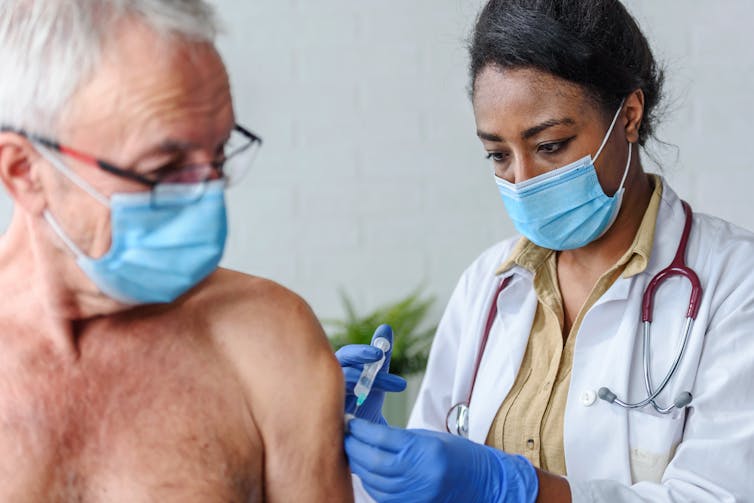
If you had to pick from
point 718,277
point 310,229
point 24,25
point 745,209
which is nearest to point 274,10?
point 310,229

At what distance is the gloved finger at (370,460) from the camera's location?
126 cm

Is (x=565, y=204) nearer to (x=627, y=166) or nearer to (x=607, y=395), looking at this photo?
(x=627, y=166)

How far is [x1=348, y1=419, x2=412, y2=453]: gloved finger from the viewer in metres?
1.27

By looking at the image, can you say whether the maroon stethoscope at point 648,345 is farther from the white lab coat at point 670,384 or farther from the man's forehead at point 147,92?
the man's forehead at point 147,92

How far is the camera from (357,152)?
3289mm

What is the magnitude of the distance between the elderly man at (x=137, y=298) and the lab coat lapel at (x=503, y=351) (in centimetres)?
56

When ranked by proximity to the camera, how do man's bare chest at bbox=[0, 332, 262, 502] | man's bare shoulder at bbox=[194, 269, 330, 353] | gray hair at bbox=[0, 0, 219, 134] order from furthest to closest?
man's bare shoulder at bbox=[194, 269, 330, 353]
man's bare chest at bbox=[0, 332, 262, 502]
gray hair at bbox=[0, 0, 219, 134]

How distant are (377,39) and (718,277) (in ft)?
6.38

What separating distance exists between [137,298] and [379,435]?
1.34 feet

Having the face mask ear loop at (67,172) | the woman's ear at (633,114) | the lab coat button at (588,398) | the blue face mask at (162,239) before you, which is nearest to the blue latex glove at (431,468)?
the lab coat button at (588,398)

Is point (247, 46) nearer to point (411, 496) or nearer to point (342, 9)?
point (342, 9)

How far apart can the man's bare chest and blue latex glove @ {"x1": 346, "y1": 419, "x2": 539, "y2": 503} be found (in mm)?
182

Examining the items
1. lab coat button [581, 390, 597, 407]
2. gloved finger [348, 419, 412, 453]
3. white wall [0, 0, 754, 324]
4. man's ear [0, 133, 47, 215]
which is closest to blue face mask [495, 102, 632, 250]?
lab coat button [581, 390, 597, 407]

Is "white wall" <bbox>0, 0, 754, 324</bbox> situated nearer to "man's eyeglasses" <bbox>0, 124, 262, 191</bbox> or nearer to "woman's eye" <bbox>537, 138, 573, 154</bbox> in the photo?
"woman's eye" <bbox>537, 138, 573, 154</bbox>
